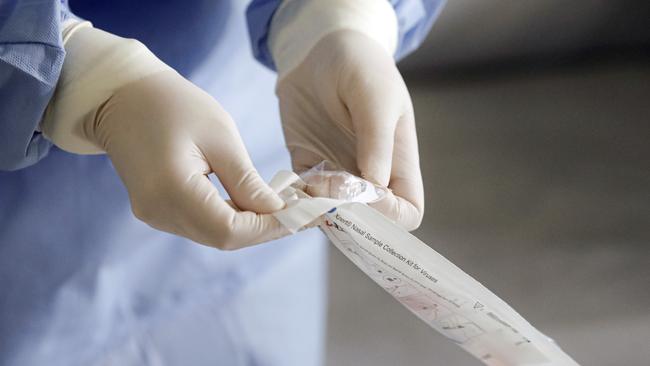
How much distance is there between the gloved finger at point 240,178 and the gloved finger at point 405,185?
69 mm

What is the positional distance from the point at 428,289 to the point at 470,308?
0.8 inches

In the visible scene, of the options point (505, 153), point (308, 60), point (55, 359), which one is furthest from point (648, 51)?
point (55, 359)

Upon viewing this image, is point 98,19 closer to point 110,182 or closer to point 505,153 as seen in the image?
point 110,182

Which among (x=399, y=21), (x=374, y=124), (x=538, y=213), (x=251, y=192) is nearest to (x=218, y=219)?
(x=251, y=192)

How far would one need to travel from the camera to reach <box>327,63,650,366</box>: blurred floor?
3.19 feet

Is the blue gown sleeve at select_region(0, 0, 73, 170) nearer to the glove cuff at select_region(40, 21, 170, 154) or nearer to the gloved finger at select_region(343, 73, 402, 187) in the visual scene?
the glove cuff at select_region(40, 21, 170, 154)

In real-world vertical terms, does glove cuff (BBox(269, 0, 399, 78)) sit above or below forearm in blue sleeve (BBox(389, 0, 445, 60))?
below

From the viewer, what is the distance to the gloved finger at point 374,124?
1.52 feet

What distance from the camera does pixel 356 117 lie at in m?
0.48

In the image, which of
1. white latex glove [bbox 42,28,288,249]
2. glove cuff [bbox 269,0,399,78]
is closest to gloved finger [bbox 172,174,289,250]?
white latex glove [bbox 42,28,288,249]

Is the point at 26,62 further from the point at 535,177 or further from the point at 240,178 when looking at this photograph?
the point at 535,177

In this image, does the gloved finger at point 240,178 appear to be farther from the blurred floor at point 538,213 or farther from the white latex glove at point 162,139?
the blurred floor at point 538,213

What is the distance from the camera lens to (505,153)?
47.5 inches

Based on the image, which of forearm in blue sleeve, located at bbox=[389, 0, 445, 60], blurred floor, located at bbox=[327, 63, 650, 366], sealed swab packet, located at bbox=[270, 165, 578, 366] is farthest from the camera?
blurred floor, located at bbox=[327, 63, 650, 366]
